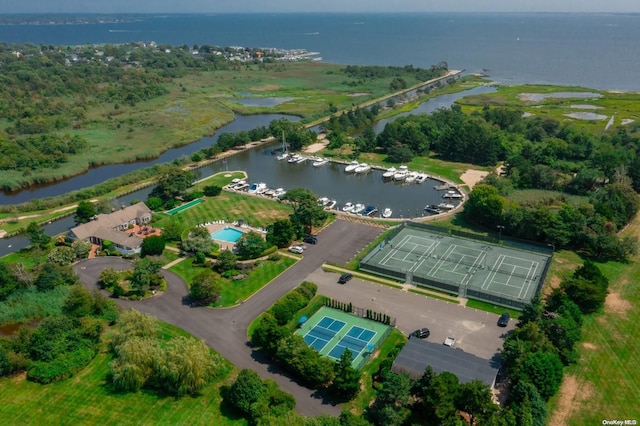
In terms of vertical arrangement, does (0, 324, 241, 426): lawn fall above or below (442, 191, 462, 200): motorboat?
above

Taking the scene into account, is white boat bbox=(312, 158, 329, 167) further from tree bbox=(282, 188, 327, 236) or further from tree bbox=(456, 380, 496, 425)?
tree bbox=(456, 380, 496, 425)

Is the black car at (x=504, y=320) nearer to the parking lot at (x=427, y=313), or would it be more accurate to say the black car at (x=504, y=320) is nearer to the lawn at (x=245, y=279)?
the parking lot at (x=427, y=313)

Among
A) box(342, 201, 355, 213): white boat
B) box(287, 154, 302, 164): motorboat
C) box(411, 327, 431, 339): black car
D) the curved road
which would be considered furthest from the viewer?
box(287, 154, 302, 164): motorboat

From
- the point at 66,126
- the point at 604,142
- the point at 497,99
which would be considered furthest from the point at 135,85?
the point at 604,142

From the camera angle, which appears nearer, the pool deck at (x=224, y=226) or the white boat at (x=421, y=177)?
the pool deck at (x=224, y=226)

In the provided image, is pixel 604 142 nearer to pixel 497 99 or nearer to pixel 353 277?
pixel 497 99

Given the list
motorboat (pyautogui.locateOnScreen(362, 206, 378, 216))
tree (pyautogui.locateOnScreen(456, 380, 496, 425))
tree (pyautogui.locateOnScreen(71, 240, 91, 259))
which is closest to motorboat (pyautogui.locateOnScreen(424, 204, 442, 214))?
motorboat (pyautogui.locateOnScreen(362, 206, 378, 216))

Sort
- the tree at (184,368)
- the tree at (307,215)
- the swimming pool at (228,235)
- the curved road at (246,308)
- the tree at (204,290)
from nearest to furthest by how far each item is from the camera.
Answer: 1. the tree at (184,368)
2. the curved road at (246,308)
3. the tree at (204,290)
4. the tree at (307,215)
5. the swimming pool at (228,235)

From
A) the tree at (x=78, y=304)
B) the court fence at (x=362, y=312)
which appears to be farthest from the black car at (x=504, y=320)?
the tree at (x=78, y=304)
